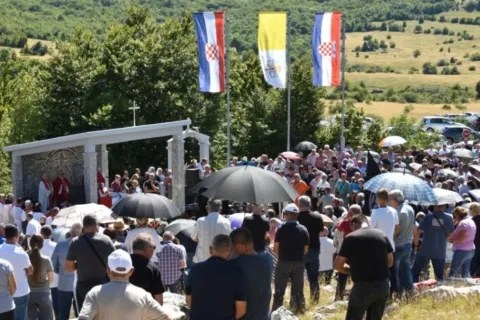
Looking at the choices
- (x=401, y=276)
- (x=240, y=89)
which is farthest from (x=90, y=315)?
(x=240, y=89)

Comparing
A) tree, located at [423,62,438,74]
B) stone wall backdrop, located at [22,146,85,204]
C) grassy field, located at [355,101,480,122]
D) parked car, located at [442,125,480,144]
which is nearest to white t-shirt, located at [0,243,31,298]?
stone wall backdrop, located at [22,146,85,204]

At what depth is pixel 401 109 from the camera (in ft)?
267

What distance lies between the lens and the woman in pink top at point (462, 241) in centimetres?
1291

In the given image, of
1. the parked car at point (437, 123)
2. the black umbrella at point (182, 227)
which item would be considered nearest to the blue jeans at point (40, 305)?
the black umbrella at point (182, 227)

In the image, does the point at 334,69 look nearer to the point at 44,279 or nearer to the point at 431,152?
the point at 431,152

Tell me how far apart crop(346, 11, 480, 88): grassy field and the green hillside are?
8.24 meters

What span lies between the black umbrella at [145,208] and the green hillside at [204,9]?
11349 cm

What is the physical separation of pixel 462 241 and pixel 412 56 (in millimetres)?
131203

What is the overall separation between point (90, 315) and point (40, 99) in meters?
33.1

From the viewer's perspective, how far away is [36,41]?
134 metres

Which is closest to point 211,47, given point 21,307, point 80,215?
point 80,215

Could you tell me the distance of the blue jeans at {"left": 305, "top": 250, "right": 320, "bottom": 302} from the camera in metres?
12.9

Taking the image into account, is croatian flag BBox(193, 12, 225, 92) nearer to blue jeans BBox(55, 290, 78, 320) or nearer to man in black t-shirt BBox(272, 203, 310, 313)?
man in black t-shirt BBox(272, 203, 310, 313)

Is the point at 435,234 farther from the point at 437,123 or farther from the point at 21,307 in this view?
the point at 437,123
